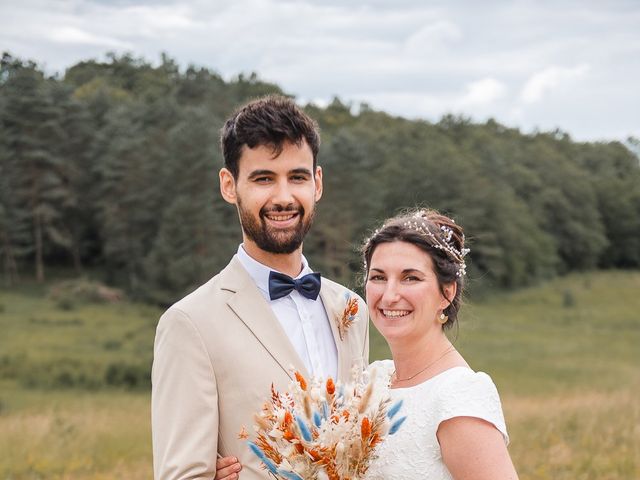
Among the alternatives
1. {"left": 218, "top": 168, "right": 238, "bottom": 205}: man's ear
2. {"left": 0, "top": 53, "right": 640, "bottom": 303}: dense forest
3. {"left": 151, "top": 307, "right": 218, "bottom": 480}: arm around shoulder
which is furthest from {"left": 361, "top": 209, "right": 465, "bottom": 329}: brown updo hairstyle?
{"left": 0, "top": 53, "right": 640, "bottom": 303}: dense forest

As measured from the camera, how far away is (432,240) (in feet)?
11.6

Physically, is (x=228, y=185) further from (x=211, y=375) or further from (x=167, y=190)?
(x=167, y=190)

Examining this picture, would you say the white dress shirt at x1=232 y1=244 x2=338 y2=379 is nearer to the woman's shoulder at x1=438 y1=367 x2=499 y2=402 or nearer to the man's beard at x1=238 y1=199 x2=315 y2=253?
the man's beard at x1=238 y1=199 x2=315 y2=253

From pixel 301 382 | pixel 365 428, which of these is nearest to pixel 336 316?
pixel 301 382

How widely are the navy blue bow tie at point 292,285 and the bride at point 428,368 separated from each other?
0.85 ft

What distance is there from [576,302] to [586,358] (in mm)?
27799

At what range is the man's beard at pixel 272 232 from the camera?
3.67m

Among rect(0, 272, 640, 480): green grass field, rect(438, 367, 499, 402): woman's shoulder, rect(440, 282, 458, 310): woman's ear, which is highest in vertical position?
rect(440, 282, 458, 310): woman's ear

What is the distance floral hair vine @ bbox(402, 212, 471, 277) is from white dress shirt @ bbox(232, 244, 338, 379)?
0.62 m

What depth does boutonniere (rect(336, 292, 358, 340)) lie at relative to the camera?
384 cm

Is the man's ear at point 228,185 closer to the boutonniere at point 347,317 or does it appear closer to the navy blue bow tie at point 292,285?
the navy blue bow tie at point 292,285

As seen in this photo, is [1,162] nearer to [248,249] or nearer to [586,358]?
[586,358]

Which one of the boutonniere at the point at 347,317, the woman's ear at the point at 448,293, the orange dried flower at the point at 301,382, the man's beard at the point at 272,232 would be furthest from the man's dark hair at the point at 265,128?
the orange dried flower at the point at 301,382

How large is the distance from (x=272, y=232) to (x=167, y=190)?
49.8 metres
